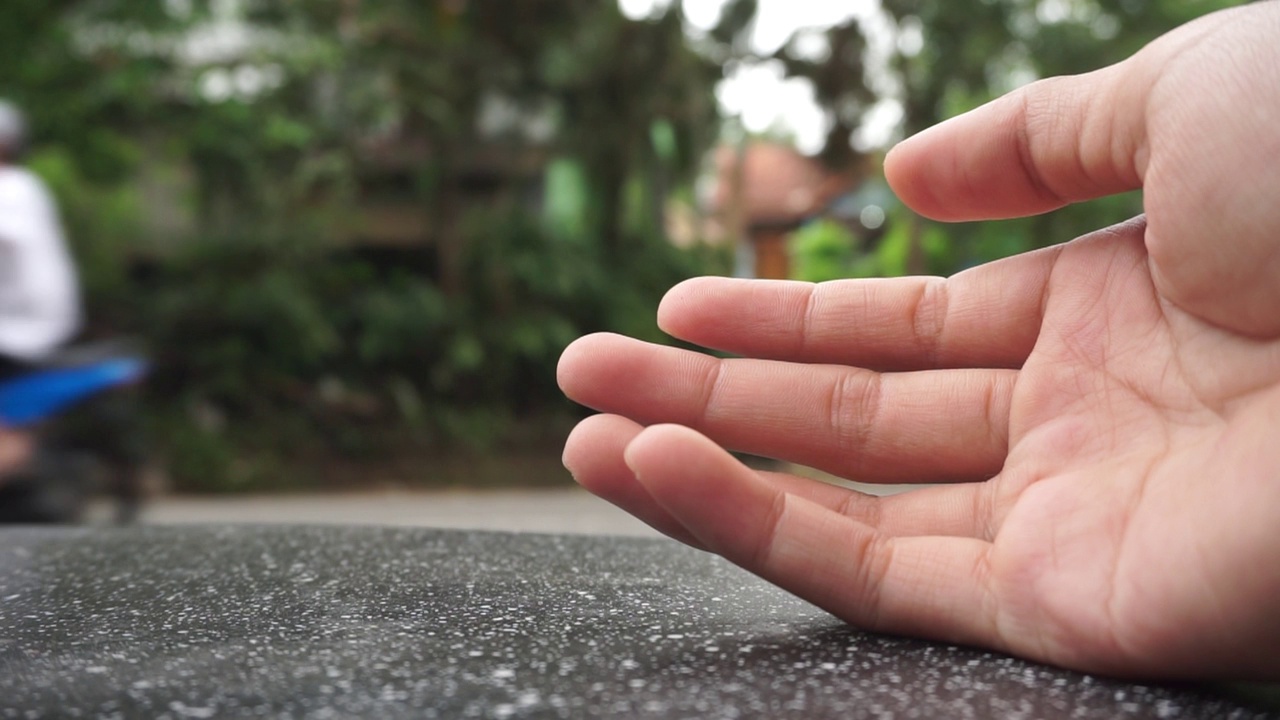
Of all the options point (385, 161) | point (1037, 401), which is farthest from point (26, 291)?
point (385, 161)

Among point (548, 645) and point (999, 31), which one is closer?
point (548, 645)

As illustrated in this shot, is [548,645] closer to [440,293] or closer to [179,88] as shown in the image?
[440,293]

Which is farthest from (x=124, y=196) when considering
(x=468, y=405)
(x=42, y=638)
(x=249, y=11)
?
(x=42, y=638)

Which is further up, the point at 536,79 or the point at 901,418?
the point at 536,79

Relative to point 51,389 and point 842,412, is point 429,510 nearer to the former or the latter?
point 51,389

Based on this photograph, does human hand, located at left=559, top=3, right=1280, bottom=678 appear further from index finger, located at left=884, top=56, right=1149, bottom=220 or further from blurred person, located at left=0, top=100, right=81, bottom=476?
blurred person, located at left=0, top=100, right=81, bottom=476

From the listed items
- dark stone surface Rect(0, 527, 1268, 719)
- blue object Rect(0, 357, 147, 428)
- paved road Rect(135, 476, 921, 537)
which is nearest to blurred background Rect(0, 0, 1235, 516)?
paved road Rect(135, 476, 921, 537)
